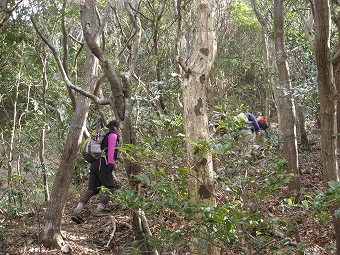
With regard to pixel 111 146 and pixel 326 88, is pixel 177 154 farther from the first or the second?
pixel 111 146

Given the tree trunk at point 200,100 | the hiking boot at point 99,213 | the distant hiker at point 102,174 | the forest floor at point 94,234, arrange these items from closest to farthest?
the tree trunk at point 200,100 < the forest floor at point 94,234 < the distant hiker at point 102,174 < the hiking boot at point 99,213

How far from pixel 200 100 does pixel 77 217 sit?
4.11 metres

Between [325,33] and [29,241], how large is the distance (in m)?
5.30

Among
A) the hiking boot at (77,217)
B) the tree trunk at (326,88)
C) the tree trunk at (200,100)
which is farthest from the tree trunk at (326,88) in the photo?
the hiking boot at (77,217)

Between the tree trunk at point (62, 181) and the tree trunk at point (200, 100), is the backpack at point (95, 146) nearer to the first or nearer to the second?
the tree trunk at point (62, 181)

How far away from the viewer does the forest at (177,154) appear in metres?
3.38

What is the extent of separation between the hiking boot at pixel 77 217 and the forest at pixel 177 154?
0.25 ft

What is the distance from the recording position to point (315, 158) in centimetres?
1081

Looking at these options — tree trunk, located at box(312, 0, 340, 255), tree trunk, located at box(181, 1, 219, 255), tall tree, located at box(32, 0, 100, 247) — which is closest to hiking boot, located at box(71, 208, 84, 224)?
tall tree, located at box(32, 0, 100, 247)

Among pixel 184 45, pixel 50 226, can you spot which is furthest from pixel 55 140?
pixel 50 226

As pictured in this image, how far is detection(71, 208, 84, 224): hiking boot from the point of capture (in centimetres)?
738

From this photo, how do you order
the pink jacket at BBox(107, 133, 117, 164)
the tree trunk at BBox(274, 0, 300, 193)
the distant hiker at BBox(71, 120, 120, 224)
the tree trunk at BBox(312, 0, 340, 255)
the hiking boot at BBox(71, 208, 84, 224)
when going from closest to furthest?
the tree trunk at BBox(312, 0, 340, 255), the pink jacket at BBox(107, 133, 117, 164), the distant hiker at BBox(71, 120, 120, 224), the hiking boot at BBox(71, 208, 84, 224), the tree trunk at BBox(274, 0, 300, 193)

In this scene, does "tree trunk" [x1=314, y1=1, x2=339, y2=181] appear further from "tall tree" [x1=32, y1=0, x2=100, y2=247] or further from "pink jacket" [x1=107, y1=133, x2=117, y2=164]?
"pink jacket" [x1=107, y1=133, x2=117, y2=164]

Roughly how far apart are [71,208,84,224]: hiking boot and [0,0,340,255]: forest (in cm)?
8
